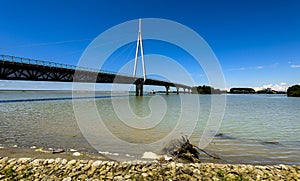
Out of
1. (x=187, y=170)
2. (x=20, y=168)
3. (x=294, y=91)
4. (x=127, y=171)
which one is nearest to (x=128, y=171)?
(x=127, y=171)

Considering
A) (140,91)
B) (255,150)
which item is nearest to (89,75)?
(140,91)

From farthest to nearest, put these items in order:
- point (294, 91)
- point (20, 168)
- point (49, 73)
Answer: point (294, 91)
point (49, 73)
point (20, 168)

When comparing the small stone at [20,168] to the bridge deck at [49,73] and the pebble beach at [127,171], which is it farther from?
the bridge deck at [49,73]

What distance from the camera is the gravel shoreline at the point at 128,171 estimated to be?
4176 mm

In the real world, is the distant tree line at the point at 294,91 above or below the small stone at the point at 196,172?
above

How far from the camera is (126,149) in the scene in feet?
24.5

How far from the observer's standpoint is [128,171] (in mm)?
A: 4418

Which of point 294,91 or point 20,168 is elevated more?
point 294,91

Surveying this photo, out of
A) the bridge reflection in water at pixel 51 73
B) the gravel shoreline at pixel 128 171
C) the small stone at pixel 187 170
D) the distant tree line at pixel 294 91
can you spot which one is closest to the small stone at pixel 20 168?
the gravel shoreline at pixel 128 171

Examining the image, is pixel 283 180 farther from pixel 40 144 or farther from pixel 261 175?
pixel 40 144

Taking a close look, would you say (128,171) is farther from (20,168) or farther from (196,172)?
(20,168)

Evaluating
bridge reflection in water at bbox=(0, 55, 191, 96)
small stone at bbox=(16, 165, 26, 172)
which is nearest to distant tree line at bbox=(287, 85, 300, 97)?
bridge reflection in water at bbox=(0, 55, 191, 96)

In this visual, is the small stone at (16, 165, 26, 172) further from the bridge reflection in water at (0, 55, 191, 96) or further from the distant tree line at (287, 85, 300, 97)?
the distant tree line at (287, 85, 300, 97)

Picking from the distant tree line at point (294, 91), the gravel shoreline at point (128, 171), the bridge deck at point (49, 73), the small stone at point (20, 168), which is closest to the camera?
the gravel shoreline at point (128, 171)
